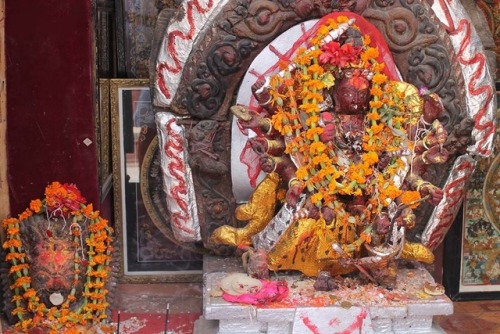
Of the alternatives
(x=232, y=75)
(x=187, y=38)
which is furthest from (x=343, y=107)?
(x=187, y=38)

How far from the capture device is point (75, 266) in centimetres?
445

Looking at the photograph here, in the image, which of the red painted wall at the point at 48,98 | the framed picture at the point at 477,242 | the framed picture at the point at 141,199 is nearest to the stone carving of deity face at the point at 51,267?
the red painted wall at the point at 48,98

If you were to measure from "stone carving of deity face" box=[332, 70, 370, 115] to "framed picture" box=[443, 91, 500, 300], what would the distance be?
1379mm

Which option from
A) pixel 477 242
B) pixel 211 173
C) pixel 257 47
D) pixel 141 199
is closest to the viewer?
pixel 257 47

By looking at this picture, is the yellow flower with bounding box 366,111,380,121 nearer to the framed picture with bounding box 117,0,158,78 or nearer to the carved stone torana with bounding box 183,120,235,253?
the carved stone torana with bounding box 183,120,235,253

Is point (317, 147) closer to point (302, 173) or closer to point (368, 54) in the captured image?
point (302, 173)

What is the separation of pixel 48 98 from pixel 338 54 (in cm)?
166

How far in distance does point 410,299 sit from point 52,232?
202cm

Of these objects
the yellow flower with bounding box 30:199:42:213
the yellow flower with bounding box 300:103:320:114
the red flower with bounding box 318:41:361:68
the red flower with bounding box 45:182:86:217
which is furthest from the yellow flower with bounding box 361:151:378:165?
the yellow flower with bounding box 30:199:42:213

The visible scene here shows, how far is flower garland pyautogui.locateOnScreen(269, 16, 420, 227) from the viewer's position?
4.16 metres

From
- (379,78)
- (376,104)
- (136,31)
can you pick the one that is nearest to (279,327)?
(376,104)

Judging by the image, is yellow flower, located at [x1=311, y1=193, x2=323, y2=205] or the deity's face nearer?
yellow flower, located at [x1=311, y1=193, x2=323, y2=205]

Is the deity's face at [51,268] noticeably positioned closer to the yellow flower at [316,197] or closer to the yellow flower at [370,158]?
the yellow flower at [316,197]

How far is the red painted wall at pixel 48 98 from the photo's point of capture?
4383mm
